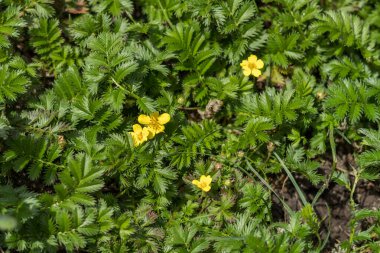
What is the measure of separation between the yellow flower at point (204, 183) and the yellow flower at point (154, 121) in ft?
1.39

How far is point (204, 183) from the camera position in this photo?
3.46 metres

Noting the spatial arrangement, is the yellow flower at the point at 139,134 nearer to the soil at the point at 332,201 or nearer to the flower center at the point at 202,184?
the flower center at the point at 202,184

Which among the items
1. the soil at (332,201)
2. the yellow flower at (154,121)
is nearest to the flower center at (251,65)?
the yellow flower at (154,121)

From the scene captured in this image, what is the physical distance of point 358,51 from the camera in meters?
4.26

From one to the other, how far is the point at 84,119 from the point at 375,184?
237cm

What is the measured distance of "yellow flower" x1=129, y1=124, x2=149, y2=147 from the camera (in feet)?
11.2

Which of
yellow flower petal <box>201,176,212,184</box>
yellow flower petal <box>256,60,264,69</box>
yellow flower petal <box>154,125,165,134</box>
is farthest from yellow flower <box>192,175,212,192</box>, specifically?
yellow flower petal <box>256,60,264,69</box>

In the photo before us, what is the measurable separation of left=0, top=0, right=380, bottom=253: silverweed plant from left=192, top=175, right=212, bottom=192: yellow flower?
1cm

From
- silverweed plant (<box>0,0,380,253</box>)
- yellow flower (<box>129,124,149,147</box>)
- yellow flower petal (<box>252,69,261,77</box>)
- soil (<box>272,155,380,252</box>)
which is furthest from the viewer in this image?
soil (<box>272,155,380,252</box>)

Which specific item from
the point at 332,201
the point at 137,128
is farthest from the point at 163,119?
the point at 332,201

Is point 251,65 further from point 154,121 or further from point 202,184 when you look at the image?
point 202,184

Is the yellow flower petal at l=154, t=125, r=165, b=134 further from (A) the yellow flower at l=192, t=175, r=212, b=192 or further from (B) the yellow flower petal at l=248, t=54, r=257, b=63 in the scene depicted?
(B) the yellow flower petal at l=248, t=54, r=257, b=63

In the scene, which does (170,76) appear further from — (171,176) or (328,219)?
(328,219)

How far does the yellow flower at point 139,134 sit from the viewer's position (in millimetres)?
3422
